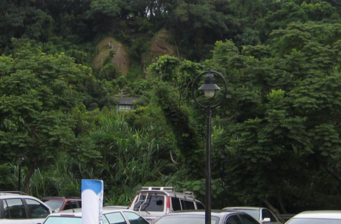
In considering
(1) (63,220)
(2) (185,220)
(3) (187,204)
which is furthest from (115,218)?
(3) (187,204)

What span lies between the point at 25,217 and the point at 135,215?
2.73 m

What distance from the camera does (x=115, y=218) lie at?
40.8 ft

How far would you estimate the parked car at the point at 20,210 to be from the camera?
13430 mm

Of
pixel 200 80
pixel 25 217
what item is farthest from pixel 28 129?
pixel 25 217

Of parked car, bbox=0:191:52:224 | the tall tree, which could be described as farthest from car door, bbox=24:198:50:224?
the tall tree

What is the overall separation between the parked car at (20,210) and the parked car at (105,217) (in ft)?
6.86

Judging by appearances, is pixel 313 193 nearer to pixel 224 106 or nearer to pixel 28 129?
pixel 224 106

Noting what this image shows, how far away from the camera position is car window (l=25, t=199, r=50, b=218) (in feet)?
46.8

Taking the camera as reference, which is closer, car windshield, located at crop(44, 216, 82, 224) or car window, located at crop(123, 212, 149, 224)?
car windshield, located at crop(44, 216, 82, 224)

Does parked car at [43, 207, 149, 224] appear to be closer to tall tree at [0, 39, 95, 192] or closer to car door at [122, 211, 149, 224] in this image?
car door at [122, 211, 149, 224]

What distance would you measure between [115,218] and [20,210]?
2.85 m

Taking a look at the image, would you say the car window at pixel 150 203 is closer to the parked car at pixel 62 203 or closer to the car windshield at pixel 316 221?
the parked car at pixel 62 203

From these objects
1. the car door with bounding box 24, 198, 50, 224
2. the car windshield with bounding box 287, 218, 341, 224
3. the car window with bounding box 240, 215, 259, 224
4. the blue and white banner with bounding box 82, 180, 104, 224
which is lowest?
the car door with bounding box 24, 198, 50, 224

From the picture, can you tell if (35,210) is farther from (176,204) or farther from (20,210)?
(176,204)
